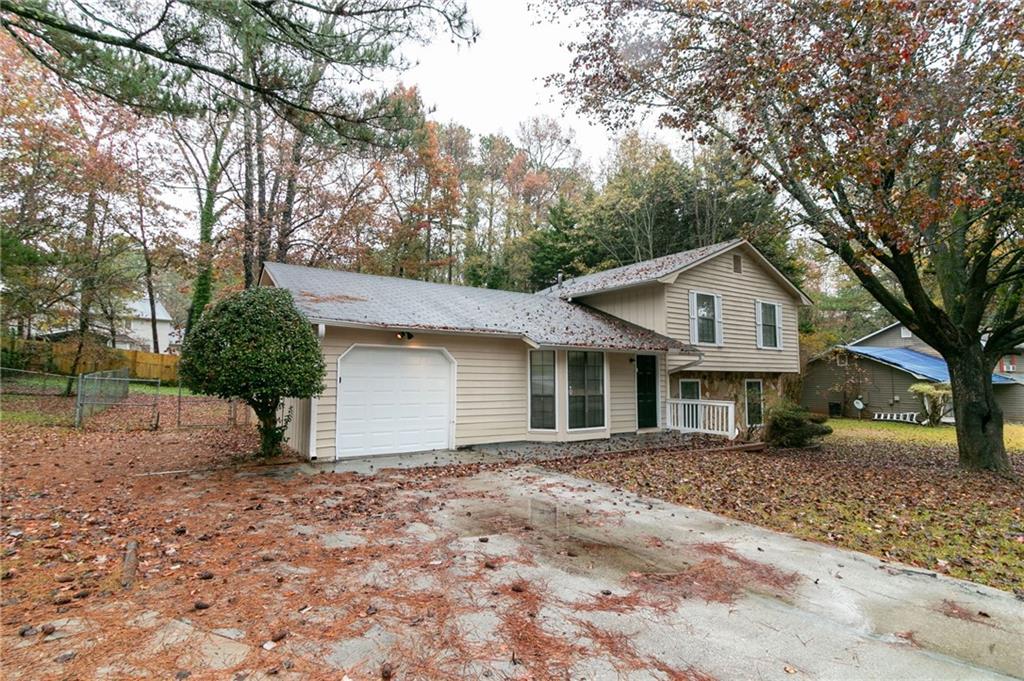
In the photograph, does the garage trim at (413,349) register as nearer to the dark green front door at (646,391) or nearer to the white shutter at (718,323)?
the dark green front door at (646,391)

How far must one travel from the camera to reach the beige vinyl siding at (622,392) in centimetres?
1207

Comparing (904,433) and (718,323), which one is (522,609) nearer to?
(718,323)

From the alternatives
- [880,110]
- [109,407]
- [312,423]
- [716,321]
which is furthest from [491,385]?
[109,407]

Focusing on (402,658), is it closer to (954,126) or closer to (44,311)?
(954,126)

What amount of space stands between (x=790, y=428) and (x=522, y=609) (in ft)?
33.1

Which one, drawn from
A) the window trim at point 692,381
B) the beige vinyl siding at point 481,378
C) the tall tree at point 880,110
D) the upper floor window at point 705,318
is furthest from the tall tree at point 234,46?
the window trim at point 692,381

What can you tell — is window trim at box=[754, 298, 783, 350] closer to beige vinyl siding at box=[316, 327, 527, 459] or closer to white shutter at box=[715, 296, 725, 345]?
white shutter at box=[715, 296, 725, 345]

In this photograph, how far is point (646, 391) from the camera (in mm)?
12930

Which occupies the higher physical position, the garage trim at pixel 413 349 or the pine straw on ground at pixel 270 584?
the garage trim at pixel 413 349

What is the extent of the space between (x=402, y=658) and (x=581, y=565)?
1.79m

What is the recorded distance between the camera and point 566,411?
1102cm

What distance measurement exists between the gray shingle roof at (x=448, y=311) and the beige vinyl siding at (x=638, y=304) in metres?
0.33

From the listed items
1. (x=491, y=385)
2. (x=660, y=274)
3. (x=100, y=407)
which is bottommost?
(x=100, y=407)

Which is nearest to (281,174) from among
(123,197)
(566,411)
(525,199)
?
(123,197)
